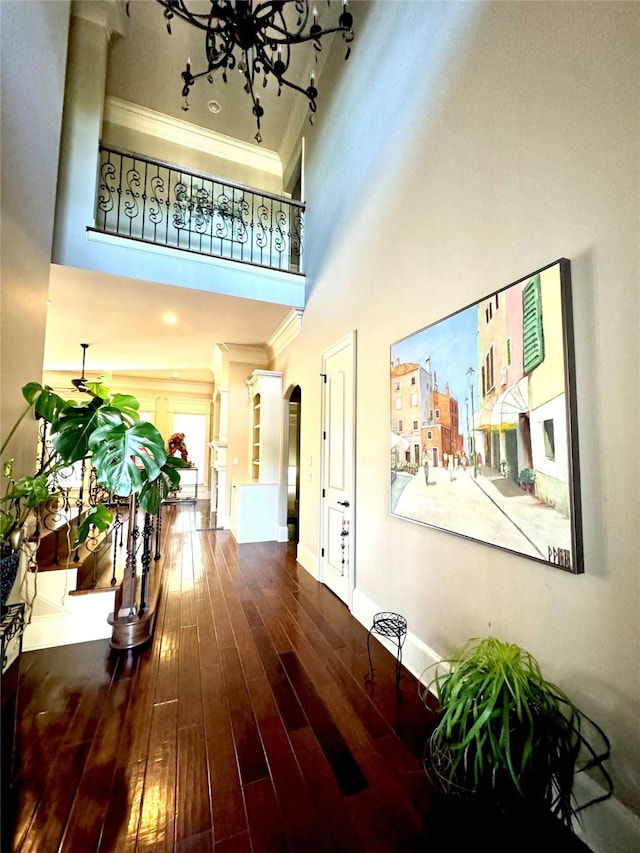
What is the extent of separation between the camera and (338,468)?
334cm

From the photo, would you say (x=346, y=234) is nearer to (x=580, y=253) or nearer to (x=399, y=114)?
(x=399, y=114)

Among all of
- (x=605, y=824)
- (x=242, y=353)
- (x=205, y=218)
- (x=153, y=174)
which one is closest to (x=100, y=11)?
(x=153, y=174)

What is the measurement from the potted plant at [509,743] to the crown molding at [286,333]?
4140mm

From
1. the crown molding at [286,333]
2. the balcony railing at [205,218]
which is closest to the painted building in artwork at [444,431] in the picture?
the crown molding at [286,333]

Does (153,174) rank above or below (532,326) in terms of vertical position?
above

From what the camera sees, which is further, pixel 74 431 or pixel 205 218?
pixel 205 218

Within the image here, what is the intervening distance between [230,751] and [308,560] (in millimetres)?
2398

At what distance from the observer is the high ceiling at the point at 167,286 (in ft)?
12.8

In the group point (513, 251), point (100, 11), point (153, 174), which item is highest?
point (100, 11)

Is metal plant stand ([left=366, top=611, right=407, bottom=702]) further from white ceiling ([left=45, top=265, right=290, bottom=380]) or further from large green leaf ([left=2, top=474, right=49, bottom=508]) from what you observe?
white ceiling ([left=45, top=265, right=290, bottom=380])

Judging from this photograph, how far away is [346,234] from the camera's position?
3.33 meters

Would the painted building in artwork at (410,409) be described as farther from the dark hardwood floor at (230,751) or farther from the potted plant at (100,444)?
the potted plant at (100,444)

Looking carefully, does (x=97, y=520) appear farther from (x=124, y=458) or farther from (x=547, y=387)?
(x=547, y=387)

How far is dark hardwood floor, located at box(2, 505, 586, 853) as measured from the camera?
47.6 inches
